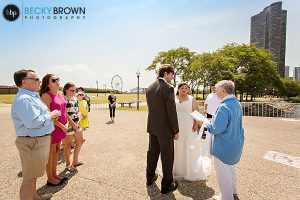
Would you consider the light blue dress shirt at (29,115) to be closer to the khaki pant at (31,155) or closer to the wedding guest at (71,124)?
the khaki pant at (31,155)

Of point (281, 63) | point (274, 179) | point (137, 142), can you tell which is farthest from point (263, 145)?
point (281, 63)

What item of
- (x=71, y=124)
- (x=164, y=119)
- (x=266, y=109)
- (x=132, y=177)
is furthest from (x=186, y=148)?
(x=266, y=109)

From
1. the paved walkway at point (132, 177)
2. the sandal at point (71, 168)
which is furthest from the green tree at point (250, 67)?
the sandal at point (71, 168)

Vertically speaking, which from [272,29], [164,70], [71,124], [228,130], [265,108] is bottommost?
[265,108]

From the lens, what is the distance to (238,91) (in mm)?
37500

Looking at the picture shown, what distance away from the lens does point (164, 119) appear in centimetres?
382

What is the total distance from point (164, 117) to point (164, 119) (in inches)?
1.4

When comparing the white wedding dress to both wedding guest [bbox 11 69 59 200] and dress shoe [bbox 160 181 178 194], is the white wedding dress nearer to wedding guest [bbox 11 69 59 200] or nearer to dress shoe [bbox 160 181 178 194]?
dress shoe [bbox 160 181 178 194]

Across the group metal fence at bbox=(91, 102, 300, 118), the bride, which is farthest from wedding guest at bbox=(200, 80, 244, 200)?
metal fence at bbox=(91, 102, 300, 118)

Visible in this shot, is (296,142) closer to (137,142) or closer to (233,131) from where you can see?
(137,142)

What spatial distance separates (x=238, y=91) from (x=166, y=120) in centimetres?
3673

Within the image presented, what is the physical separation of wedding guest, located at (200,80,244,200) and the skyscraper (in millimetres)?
159166

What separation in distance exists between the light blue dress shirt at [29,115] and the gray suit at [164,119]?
168cm

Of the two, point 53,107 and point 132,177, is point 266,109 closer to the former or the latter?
point 132,177
